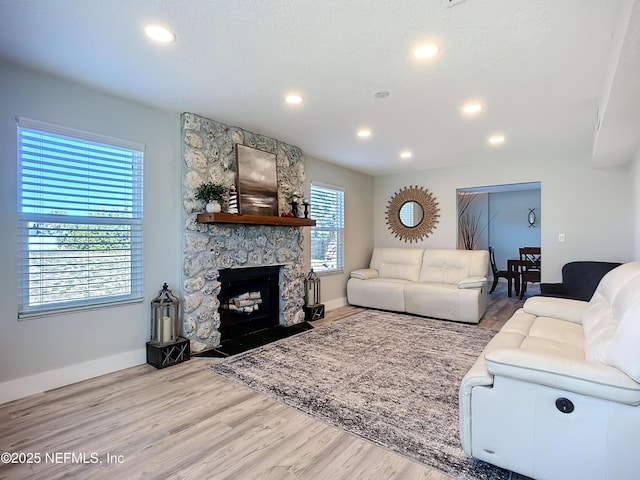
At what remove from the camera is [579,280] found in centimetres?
424

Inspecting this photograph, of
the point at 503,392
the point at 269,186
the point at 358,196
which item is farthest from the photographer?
the point at 358,196

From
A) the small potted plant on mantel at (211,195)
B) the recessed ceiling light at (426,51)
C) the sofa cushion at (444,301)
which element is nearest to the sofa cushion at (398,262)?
the sofa cushion at (444,301)

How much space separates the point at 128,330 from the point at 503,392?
3002 mm

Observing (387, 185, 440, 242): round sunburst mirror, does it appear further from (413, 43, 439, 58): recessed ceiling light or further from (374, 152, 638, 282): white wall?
(413, 43, 439, 58): recessed ceiling light

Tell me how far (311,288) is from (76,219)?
2972mm

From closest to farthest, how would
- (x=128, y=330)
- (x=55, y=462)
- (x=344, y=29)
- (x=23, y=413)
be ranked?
(x=55, y=462) → (x=344, y=29) → (x=23, y=413) → (x=128, y=330)

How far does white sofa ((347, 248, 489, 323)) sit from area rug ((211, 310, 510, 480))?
0.41m

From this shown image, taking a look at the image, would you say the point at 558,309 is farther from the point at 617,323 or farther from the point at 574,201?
the point at 574,201

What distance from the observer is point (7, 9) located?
1813mm

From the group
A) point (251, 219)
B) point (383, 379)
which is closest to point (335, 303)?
point (251, 219)

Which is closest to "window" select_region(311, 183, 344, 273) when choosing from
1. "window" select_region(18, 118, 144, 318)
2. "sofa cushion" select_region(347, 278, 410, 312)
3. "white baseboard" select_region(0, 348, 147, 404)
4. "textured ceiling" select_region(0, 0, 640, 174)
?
"sofa cushion" select_region(347, 278, 410, 312)

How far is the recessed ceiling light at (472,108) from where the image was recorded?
121 inches

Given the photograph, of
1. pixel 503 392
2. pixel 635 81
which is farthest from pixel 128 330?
pixel 635 81

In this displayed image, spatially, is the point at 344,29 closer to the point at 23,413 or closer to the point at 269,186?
the point at 269,186
